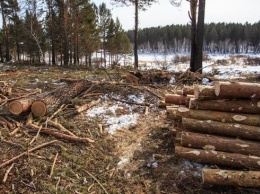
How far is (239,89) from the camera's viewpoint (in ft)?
15.8

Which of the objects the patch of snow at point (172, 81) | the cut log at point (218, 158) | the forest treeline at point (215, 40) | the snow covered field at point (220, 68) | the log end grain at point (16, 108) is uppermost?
the forest treeline at point (215, 40)

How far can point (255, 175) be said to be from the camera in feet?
13.2

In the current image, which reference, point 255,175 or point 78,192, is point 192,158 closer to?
point 255,175

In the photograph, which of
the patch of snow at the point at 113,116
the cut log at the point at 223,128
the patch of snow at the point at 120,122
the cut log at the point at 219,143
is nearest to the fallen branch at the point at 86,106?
the patch of snow at the point at 113,116

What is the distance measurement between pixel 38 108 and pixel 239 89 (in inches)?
171

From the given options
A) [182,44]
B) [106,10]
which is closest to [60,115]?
[106,10]

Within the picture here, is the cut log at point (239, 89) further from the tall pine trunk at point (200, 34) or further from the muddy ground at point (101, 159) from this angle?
the tall pine trunk at point (200, 34)

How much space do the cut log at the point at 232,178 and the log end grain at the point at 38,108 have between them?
→ 390cm

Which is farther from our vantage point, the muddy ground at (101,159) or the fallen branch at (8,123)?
the fallen branch at (8,123)

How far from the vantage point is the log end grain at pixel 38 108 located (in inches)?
243

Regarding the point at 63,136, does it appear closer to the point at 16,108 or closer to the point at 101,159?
the point at 101,159

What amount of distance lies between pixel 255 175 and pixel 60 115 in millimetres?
4435

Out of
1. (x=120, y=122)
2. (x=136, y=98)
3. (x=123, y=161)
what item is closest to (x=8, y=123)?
(x=120, y=122)

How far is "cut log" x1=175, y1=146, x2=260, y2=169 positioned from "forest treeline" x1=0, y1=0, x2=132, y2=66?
1596 centimetres
